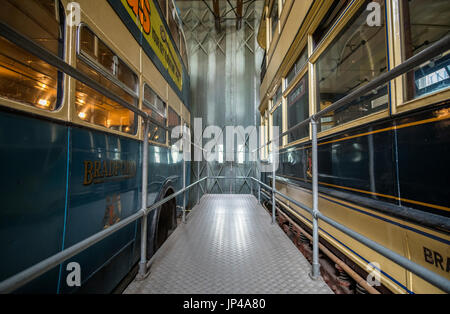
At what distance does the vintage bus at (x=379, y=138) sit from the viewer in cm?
99

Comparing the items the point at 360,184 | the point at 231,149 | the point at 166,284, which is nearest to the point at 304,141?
the point at 360,184

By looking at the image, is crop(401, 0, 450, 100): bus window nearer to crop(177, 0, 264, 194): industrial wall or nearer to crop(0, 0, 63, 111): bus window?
crop(0, 0, 63, 111): bus window

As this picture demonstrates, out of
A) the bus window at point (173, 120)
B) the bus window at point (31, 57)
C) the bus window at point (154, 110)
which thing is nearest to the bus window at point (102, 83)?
the bus window at point (31, 57)

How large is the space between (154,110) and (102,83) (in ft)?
2.98

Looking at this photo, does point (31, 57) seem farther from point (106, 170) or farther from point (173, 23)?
point (173, 23)

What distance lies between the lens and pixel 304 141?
8.55ft

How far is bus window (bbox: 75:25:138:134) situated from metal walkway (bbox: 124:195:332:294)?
1.26m

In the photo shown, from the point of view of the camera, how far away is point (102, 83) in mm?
1637

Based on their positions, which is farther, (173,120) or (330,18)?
(173,120)

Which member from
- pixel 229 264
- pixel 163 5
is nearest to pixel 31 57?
pixel 229 264

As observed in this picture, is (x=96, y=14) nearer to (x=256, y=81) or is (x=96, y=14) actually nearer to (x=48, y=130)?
(x=48, y=130)

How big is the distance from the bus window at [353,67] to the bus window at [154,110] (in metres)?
1.99

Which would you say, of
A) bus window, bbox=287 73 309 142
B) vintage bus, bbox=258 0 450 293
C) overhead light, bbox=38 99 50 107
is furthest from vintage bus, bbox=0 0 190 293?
bus window, bbox=287 73 309 142

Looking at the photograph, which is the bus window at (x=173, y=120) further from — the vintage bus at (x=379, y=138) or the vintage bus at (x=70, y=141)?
the vintage bus at (x=379, y=138)
